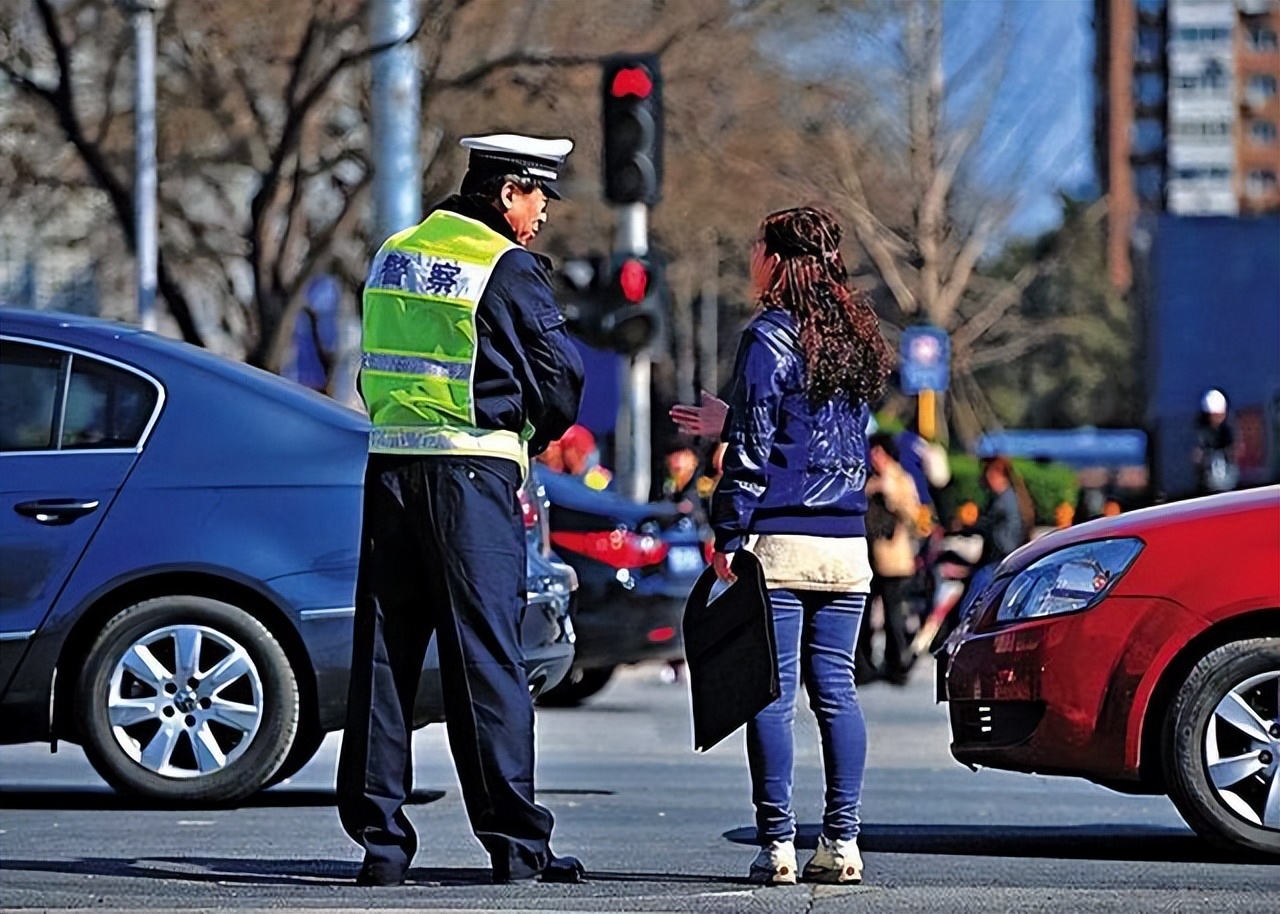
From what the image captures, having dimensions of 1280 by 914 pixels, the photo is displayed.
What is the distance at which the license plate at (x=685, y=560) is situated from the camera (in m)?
13.8

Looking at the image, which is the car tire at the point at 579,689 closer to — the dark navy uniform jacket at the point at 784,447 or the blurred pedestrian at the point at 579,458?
the blurred pedestrian at the point at 579,458

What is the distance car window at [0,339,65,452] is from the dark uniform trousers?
2.50 metres

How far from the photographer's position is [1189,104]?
410 ft

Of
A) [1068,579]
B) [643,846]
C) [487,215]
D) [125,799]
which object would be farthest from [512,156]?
[125,799]

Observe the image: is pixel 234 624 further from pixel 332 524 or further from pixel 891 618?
pixel 891 618

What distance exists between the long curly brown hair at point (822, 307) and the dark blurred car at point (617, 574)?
22.2 feet

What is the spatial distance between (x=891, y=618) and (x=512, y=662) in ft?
33.5

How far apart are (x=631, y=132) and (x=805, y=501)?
389 inches

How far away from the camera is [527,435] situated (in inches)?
251

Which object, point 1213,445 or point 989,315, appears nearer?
point 1213,445

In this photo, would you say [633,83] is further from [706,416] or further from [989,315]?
[989,315]

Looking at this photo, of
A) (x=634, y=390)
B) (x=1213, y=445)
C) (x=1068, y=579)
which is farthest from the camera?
(x=634, y=390)

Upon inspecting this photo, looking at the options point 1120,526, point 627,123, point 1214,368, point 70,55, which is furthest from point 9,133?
point 1120,526

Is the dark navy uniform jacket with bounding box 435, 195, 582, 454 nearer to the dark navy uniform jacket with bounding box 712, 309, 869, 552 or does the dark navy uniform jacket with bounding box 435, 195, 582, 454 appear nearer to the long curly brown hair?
the dark navy uniform jacket with bounding box 712, 309, 869, 552
